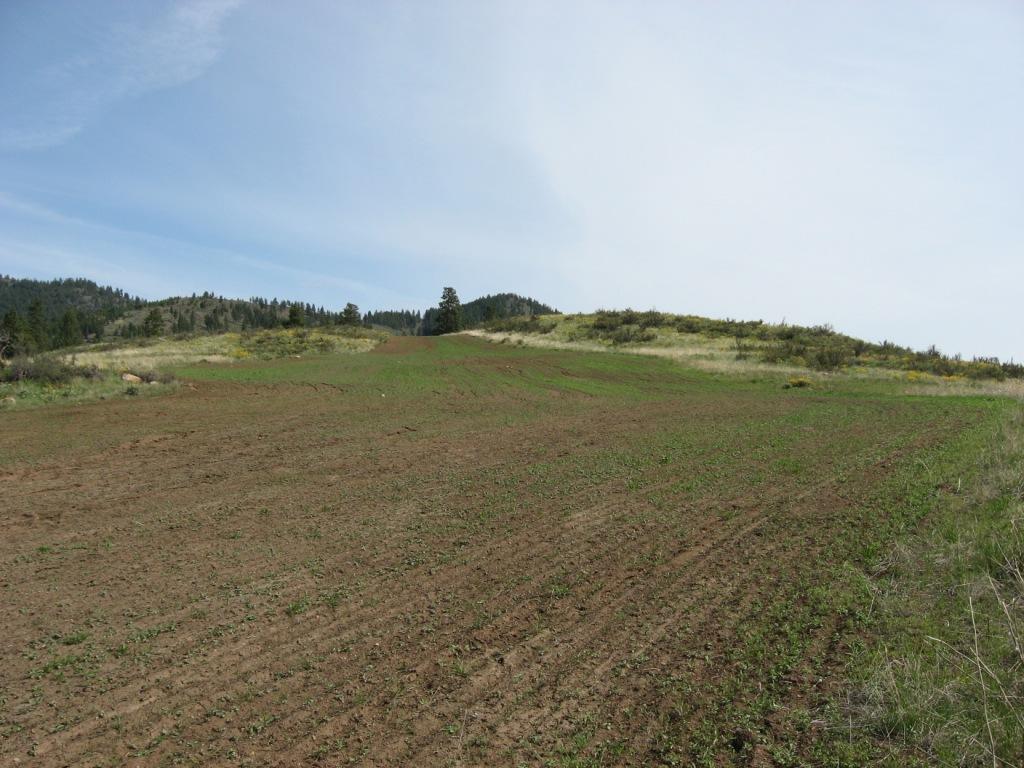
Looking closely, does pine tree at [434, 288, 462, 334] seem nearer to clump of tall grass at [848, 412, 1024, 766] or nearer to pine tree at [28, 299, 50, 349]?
pine tree at [28, 299, 50, 349]

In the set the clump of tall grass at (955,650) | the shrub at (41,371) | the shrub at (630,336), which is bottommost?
the clump of tall grass at (955,650)

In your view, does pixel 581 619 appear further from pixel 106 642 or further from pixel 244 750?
pixel 106 642

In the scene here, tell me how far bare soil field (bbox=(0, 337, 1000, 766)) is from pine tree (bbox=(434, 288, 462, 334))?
265 feet

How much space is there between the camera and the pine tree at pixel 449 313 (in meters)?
93.6

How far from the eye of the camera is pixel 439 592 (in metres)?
5.84

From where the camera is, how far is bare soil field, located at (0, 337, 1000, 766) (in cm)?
386

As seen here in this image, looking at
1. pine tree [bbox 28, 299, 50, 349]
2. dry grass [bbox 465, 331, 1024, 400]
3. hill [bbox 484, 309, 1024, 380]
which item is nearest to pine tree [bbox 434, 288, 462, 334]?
hill [bbox 484, 309, 1024, 380]

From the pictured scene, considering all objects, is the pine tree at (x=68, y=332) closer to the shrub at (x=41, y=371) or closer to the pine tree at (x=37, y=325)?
the pine tree at (x=37, y=325)

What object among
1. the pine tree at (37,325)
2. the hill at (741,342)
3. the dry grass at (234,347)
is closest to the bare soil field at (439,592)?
the hill at (741,342)

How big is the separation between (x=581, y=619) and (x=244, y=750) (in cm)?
312

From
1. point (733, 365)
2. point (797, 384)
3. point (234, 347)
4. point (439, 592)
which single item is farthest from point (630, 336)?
point (439, 592)

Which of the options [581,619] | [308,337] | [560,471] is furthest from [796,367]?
[308,337]

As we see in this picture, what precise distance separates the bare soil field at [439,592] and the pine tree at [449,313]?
80827mm

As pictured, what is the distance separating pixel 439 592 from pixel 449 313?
89.8 meters
